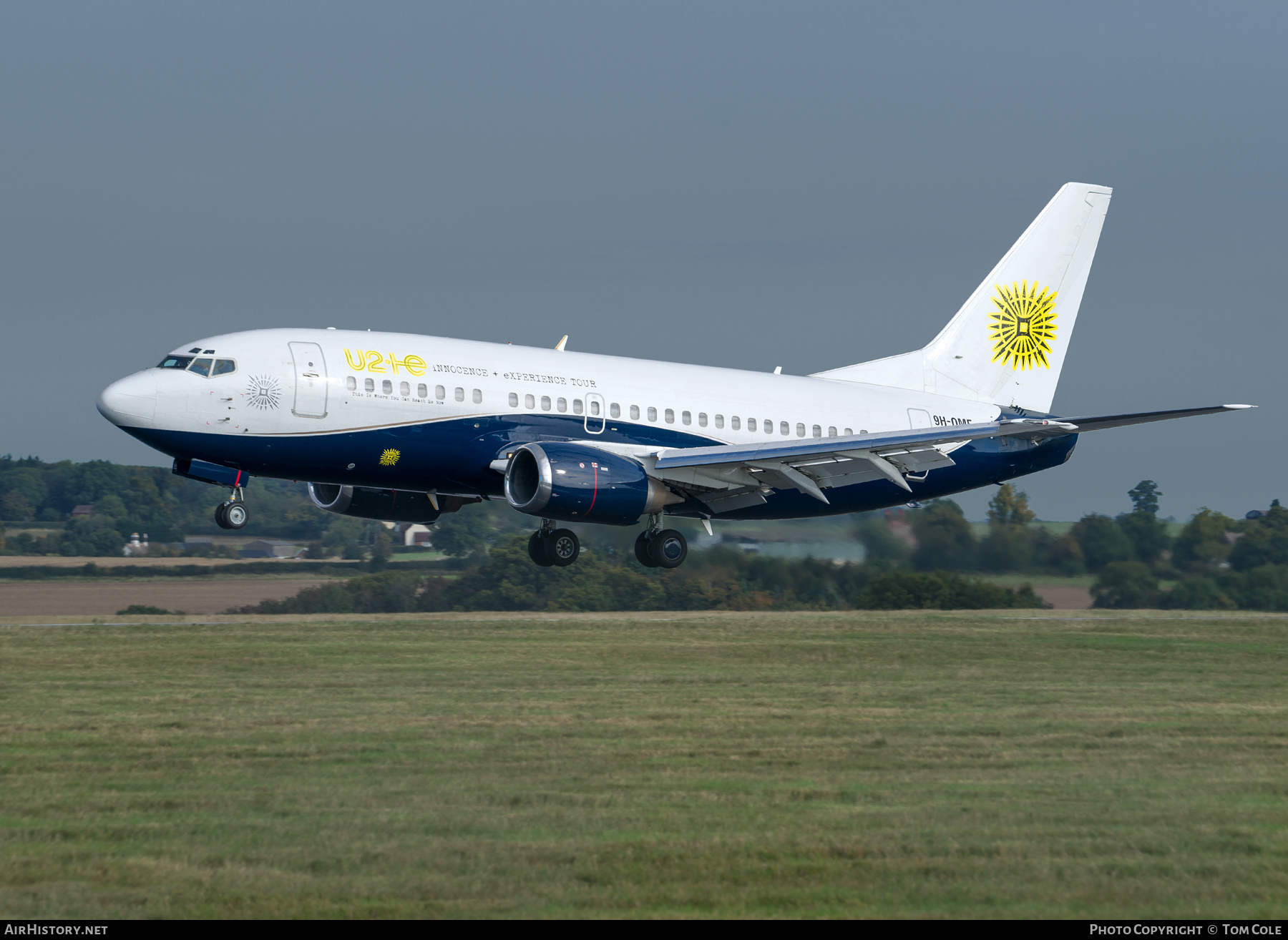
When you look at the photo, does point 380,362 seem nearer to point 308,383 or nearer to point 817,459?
point 308,383

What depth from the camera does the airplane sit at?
27.3 metres

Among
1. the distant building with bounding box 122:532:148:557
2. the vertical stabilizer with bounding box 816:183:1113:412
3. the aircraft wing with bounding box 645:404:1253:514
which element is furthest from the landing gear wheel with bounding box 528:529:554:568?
the distant building with bounding box 122:532:148:557

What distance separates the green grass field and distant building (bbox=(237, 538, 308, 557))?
34.9 meters

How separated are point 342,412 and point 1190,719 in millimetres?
16418

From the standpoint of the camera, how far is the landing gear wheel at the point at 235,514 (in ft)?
93.3

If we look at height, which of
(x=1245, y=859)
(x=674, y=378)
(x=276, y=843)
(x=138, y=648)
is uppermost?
(x=674, y=378)

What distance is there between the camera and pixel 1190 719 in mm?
20422

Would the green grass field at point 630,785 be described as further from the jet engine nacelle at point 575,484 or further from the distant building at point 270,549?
the distant building at point 270,549

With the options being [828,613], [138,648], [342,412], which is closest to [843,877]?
[342,412]

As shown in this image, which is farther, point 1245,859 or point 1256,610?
point 1256,610

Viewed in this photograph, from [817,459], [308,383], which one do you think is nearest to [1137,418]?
[817,459]

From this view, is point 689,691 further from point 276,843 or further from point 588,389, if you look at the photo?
point 276,843

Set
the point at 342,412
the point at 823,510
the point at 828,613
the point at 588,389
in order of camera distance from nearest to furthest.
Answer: the point at 342,412 → the point at 588,389 → the point at 823,510 → the point at 828,613

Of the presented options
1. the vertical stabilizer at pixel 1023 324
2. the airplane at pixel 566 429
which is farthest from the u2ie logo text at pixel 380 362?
the vertical stabilizer at pixel 1023 324
